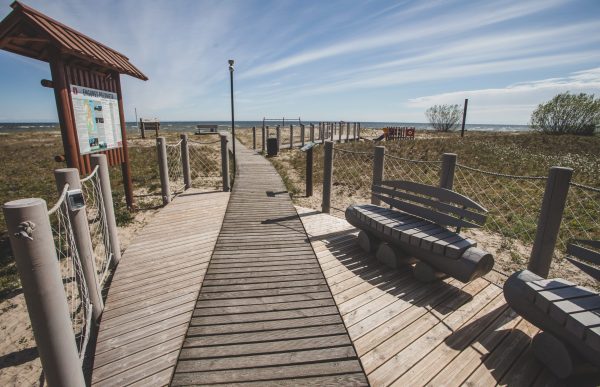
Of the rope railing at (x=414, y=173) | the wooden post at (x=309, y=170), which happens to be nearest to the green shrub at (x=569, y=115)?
the rope railing at (x=414, y=173)

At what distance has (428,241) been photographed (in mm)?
3582

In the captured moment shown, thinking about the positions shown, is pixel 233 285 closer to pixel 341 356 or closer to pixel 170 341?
pixel 170 341

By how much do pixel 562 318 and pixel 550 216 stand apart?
138 cm

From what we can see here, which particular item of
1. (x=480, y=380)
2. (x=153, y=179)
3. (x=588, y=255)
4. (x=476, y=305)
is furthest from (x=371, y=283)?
(x=153, y=179)

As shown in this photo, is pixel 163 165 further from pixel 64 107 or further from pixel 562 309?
pixel 562 309

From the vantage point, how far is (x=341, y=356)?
264 cm

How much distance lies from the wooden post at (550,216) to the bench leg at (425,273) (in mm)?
1069

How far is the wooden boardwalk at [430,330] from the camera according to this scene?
2.48 m

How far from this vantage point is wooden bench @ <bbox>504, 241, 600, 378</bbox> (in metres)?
2.19

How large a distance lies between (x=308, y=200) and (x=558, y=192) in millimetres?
6103

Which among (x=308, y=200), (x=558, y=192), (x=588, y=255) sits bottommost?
(x=308, y=200)

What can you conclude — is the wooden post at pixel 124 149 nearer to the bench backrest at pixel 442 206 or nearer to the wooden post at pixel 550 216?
the bench backrest at pixel 442 206

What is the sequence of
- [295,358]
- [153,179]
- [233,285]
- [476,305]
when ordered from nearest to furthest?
[295,358]
[476,305]
[233,285]
[153,179]

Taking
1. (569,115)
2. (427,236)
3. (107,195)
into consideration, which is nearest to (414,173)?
(427,236)
